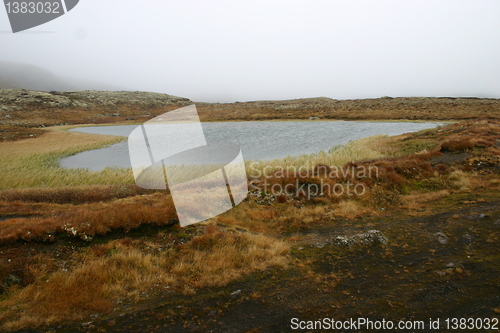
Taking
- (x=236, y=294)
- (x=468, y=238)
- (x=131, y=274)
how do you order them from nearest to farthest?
(x=236, y=294) < (x=131, y=274) < (x=468, y=238)

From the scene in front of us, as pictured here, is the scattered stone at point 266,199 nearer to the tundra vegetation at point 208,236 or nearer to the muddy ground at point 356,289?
the tundra vegetation at point 208,236

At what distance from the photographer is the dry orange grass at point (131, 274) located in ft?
20.3

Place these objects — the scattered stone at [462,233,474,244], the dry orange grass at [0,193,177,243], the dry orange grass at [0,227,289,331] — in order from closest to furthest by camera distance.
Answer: the dry orange grass at [0,227,289,331], the scattered stone at [462,233,474,244], the dry orange grass at [0,193,177,243]

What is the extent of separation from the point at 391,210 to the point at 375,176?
14.7ft

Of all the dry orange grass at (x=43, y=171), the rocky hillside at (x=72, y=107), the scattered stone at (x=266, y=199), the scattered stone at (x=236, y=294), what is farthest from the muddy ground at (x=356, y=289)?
the rocky hillside at (x=72, y=107)

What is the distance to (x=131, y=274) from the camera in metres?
7.67

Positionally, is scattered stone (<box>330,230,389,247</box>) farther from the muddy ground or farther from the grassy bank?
the grassy bank

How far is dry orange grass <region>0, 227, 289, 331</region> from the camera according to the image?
619 centimetres

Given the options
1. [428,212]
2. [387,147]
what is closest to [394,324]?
[428,212]

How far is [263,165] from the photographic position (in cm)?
2317

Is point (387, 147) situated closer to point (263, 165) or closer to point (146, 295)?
point (263, 165)

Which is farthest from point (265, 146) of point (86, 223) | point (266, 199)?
point (86, 223)

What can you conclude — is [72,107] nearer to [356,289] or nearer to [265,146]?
[265,146]

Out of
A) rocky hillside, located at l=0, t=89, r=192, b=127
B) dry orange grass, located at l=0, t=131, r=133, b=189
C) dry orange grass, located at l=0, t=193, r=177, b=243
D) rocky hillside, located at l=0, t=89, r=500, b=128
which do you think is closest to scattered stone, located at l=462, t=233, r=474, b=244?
dry orange grass, located at l=0, t=193, r=177, b=243
